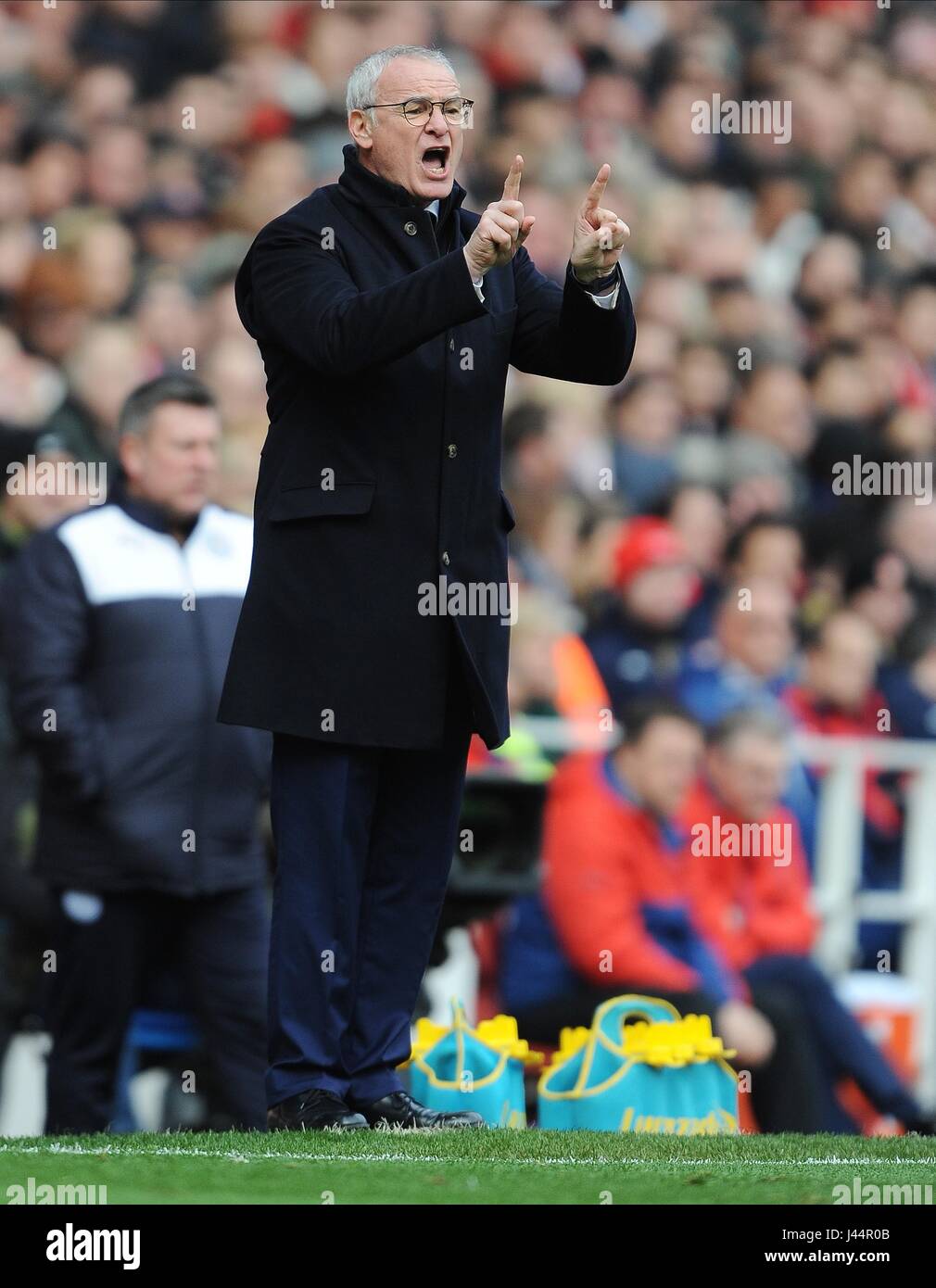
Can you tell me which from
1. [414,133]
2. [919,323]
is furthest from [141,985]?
[919,323]

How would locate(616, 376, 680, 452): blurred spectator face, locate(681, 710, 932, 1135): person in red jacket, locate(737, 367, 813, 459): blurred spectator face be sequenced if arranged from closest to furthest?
locate(681, 710, 932, 1135): person in red jacket → locate(616, 376, 680, 452): blurred spectator face → locate(737, 367, 813, 459): blurred spectator face

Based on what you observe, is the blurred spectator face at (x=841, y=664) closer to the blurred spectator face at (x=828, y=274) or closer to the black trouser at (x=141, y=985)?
the blurred spectator face at (x=828, y=274)

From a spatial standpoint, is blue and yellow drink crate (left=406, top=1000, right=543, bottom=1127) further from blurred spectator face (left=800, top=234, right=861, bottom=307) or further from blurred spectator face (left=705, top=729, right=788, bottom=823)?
blurred spectator face (left=800, top=234, right=861, bottom=307)

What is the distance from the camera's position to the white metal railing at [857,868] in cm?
779

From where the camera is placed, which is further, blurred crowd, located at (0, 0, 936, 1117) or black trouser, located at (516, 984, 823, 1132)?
blurred crowd, located at (0, 0, 936, 1117)

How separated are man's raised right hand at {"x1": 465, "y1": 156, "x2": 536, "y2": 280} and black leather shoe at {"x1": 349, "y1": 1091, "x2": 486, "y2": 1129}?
1511 mm

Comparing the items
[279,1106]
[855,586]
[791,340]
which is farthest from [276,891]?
[791,340]

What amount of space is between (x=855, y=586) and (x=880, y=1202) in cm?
570

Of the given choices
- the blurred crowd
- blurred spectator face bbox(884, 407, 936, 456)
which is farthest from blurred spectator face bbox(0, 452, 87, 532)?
blurred spectator face bbox(884, 407, 936, 456)

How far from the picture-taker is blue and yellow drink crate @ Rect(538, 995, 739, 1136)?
498 centimetres

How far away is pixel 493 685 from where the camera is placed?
4.45 m

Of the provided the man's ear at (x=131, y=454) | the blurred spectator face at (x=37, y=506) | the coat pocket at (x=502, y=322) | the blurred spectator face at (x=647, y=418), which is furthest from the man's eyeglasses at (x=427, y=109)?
the blurred spectator face at (x=647, y=418)

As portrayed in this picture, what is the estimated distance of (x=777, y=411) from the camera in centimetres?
981

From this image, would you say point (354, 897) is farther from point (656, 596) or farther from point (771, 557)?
point (771, 557)
